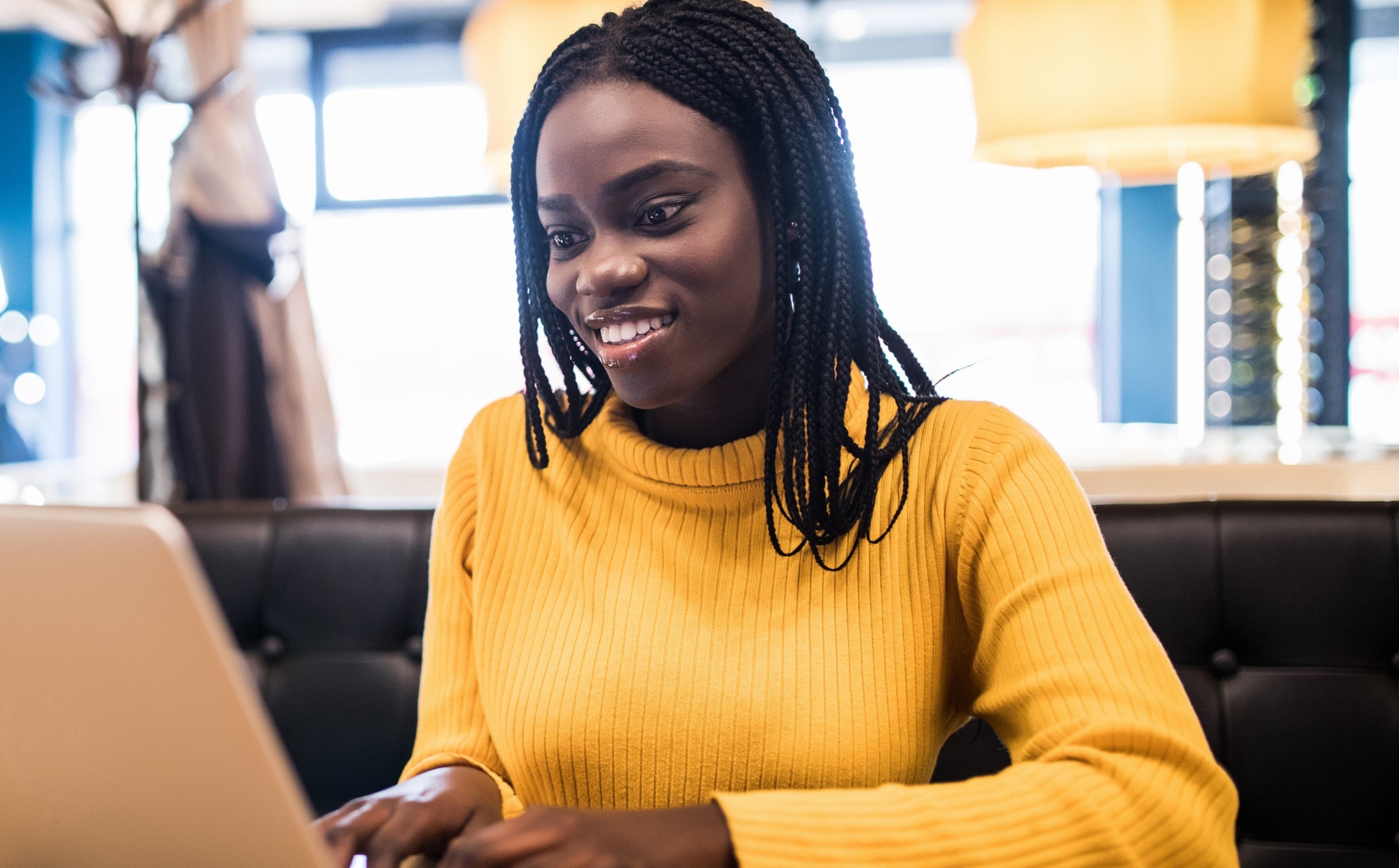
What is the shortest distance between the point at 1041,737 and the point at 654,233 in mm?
457

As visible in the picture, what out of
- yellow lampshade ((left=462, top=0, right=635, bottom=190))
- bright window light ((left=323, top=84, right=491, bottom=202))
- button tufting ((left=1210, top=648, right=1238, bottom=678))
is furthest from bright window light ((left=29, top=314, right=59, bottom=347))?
button tufting ((left=1210, top=648, right=1238, bottom=678))

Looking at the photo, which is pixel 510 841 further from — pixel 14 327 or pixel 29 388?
pixel 14 327

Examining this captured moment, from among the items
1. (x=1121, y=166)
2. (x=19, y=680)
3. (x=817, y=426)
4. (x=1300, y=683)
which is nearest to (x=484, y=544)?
(x=817, y=426)

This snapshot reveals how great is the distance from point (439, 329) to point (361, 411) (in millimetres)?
637

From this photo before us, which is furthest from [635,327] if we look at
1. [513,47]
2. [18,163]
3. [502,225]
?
[18,163]

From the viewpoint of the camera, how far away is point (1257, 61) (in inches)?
74.9

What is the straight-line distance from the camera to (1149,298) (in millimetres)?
5484

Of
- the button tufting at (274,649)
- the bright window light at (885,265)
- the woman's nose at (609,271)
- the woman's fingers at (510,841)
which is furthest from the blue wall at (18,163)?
the woman's fingers at (510,841)

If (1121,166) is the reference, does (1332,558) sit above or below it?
below

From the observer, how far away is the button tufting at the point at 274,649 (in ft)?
4.76

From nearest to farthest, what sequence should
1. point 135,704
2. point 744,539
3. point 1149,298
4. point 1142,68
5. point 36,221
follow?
point 135,704
point 744,539
point 1142,68
point 1149,298
point 36,221

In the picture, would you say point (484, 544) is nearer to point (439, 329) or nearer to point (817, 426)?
point (817, 426)

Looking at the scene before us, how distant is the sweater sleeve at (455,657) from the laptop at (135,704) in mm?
415

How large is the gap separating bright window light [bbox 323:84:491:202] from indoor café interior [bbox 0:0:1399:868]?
3070 millimetres
